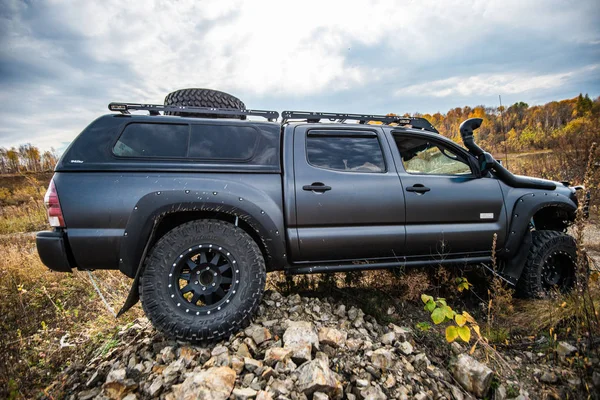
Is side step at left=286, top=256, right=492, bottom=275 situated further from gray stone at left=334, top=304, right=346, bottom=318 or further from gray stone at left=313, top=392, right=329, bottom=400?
gray stone at left=313, top=392, right=329, bottom=400

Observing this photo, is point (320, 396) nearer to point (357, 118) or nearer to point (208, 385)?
point (208, 385)

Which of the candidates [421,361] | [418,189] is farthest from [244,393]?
[418,189]

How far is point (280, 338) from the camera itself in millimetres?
2232

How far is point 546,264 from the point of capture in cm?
314

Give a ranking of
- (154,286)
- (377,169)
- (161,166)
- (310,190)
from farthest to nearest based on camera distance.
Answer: (377,169) → (310,190) → (161,166) → (154,286)

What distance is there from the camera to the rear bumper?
2.12 m

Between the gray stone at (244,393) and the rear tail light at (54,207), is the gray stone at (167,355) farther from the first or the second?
the rear tail light at (54,207)

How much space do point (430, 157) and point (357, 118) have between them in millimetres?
987

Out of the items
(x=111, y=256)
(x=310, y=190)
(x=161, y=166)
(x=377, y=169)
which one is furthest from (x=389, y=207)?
(x=111, y=256)

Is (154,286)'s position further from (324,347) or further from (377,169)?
(377,169)

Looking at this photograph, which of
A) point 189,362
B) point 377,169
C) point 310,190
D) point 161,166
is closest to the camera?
point 189,362

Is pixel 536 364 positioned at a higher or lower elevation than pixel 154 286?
lower

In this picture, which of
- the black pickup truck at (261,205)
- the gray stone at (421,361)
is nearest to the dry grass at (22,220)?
the black pickup truck at (261,205)

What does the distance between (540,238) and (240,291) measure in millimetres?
3399
